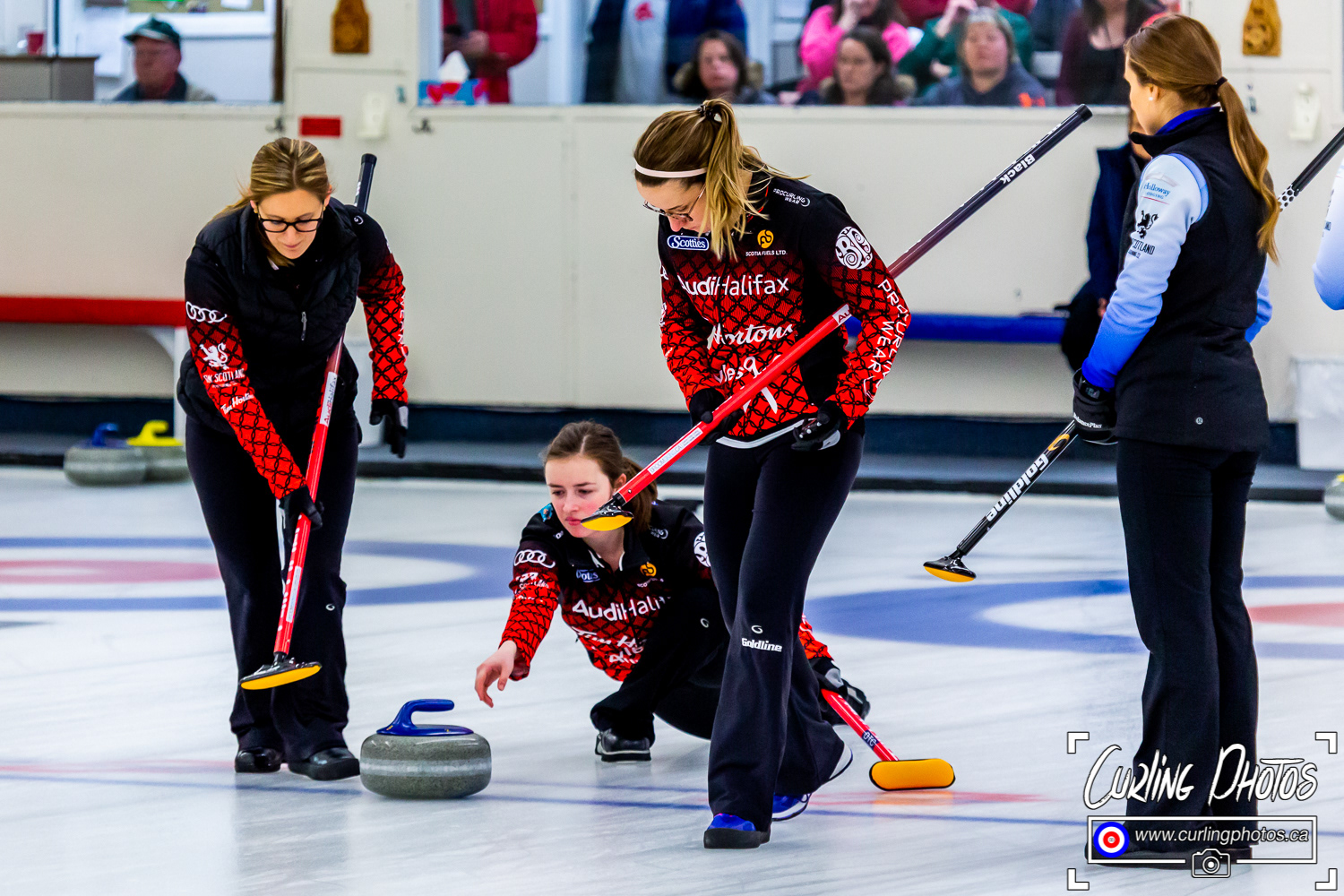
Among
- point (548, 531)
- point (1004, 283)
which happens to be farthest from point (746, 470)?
point (1004, 283)

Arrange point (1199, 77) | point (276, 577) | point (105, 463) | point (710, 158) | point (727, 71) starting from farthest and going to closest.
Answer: point (727, 71), point (105, 463), point (276, 577), point (710, 158), point (1199, 77)

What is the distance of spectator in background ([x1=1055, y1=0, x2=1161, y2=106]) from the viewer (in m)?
9.12

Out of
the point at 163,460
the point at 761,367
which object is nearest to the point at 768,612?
the point at 761,367

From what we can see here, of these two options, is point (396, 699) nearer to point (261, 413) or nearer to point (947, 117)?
point (261, 413)

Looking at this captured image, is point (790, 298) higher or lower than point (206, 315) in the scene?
higher

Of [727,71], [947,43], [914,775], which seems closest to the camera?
[914,775]

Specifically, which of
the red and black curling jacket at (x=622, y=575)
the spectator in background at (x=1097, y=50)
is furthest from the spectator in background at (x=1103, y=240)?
the red and black curling jacket at (x=622, y=575)

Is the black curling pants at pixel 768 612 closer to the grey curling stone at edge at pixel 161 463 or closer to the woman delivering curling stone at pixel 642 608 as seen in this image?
the woman delivering curling stone at pixel 642 608

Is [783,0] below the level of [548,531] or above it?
above

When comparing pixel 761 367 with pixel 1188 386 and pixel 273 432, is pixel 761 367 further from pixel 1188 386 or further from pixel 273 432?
pixel 273 432

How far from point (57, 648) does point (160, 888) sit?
2.25 metres

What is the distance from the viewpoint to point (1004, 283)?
30.4ft

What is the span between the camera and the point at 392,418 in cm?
409

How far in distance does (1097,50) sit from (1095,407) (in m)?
6.52
